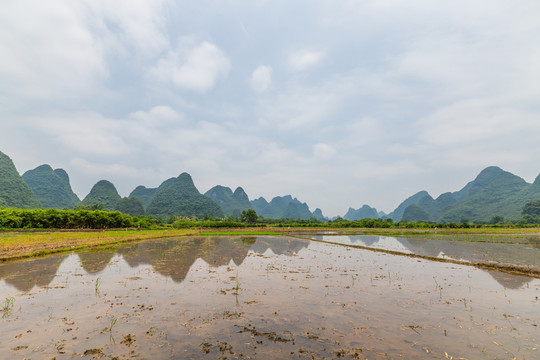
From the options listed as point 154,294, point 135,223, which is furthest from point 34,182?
point 154,294

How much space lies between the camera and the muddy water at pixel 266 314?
16.3 feet

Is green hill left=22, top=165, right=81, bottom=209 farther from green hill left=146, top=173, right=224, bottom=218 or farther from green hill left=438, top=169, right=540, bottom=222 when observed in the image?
green hill left=438, top=169, right=540, bottom=222

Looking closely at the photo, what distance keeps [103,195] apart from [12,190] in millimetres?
34755

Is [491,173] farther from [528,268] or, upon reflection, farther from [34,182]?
[34,182]

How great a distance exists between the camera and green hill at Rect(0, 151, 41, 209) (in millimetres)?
76812

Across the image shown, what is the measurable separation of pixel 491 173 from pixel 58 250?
24325cm

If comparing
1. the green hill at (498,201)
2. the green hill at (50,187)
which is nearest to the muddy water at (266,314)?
the green hill at (498,201)

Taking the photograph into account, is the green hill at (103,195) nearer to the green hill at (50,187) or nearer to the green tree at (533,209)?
the green hill at (50,187)

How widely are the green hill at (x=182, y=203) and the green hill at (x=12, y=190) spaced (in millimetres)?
43761

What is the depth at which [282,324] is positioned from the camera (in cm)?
622

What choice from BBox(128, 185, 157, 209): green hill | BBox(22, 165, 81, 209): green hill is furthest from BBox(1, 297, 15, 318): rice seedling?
BBox(128, 185, 157, 209): green hill

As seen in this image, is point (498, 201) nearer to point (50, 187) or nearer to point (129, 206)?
point (129, 206)

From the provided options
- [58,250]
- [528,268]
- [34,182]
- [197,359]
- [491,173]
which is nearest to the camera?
[197,359]

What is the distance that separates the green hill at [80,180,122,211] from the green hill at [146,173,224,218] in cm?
1651
